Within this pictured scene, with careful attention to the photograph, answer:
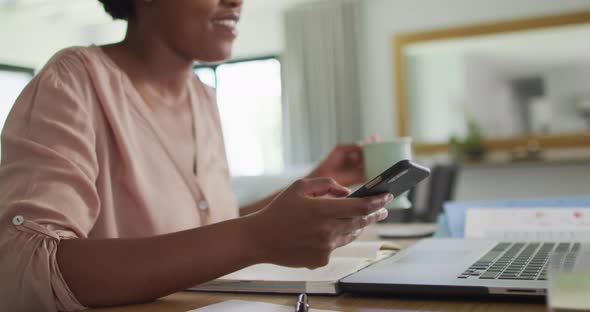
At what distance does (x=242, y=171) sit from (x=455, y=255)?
5.84 m

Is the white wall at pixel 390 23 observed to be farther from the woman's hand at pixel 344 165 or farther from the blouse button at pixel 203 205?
the blouse button at pixel 203 205

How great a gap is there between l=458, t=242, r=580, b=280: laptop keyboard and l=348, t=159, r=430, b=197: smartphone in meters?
0.15

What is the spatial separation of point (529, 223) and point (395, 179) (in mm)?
656

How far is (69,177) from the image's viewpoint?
893 millimetres

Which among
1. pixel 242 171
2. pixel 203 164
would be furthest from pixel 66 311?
pixel 242 171

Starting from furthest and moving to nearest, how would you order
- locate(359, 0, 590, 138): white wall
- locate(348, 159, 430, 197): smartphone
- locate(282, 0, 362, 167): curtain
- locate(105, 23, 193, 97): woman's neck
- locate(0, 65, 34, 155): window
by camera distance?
locate(0, 65, 34, 155): window < locate(282, 0, 362, 167): curtain < locate(359, 0, 590, 138): white wall < locate(105, 23, 193, 97): woman's neck < locate(348, 159, 430, 197): smartphone

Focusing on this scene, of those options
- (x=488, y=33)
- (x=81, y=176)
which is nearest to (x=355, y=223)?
(x=81, y=176)

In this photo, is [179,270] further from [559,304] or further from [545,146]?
[545,146]

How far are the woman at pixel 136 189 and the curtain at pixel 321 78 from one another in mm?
4515

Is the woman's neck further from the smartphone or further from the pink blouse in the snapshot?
the smartphone

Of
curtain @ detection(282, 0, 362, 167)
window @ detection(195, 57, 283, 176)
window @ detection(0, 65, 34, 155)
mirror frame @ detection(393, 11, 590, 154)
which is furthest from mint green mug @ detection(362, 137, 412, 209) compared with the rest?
window @ detection(0, 65, 34, 155)

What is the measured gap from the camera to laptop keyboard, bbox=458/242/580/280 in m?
0.80

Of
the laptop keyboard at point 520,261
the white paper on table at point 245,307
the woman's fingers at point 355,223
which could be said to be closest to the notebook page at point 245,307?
the white paper on table at point 245,307

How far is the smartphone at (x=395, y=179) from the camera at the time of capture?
2.30 ft
